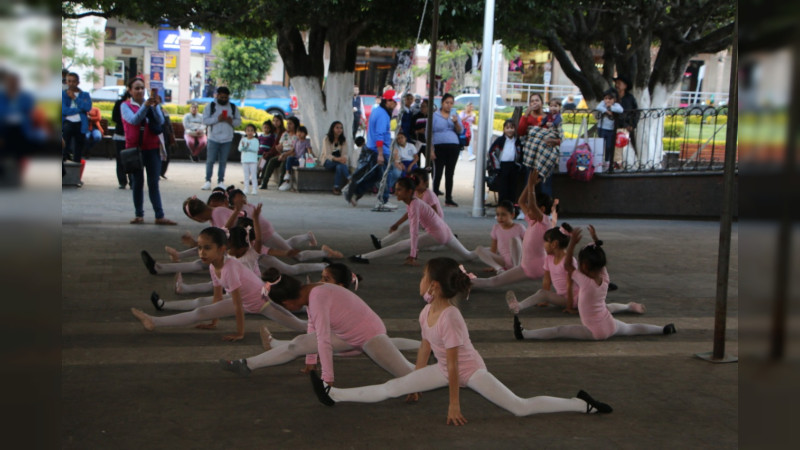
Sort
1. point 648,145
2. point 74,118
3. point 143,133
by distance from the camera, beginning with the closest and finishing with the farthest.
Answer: point 143,133, point 648,145, point 74,118

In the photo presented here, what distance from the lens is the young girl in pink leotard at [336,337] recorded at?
17.4 feet

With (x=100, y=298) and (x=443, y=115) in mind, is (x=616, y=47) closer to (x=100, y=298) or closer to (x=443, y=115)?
(x=443, y=115)

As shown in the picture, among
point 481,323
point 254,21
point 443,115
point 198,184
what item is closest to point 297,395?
point 481,323

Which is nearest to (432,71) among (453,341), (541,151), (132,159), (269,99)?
(541,151)

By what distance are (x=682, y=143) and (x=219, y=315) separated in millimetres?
11698

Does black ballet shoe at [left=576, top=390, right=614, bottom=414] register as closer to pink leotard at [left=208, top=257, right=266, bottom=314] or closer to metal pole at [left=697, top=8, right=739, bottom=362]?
metal pole at [left=697, top=8, right=739, bottom=362]

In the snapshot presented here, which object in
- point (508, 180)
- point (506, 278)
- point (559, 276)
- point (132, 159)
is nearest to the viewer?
point (559, 276)

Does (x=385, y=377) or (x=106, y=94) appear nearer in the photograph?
(x=385, y=377)

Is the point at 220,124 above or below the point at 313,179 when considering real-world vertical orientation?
above

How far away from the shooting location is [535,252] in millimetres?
8328

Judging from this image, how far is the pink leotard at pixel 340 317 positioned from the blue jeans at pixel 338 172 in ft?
36.9

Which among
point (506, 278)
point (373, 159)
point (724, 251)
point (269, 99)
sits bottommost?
point (506, 278)

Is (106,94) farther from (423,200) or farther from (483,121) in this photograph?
(423,200)

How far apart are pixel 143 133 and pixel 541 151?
6.01m
